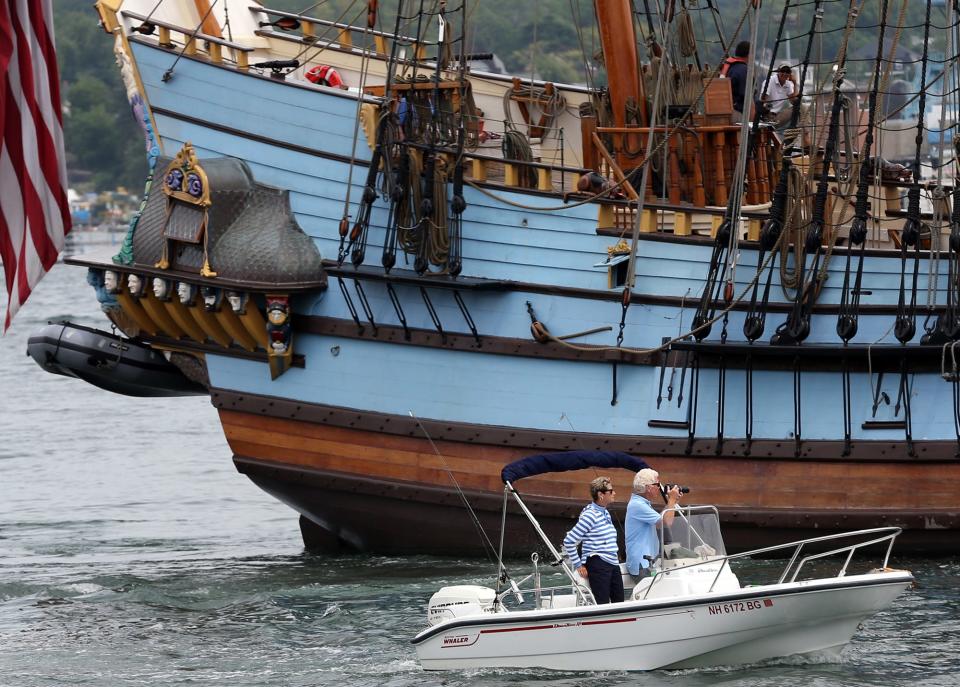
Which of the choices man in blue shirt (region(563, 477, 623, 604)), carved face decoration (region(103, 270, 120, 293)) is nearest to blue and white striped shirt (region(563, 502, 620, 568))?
man in blue shirt (region(563, 477, 623, 604))

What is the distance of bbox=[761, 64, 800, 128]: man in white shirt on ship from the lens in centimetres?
1437

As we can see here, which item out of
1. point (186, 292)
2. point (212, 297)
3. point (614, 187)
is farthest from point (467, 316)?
point (186, 292)

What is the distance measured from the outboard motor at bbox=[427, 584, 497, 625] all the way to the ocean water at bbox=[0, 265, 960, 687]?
1.21ft

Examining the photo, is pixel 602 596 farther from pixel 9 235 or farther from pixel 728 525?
pixel 9 235

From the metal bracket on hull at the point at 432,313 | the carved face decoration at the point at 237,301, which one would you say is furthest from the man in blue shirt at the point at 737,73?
the carved face decoration at the point at 237,301

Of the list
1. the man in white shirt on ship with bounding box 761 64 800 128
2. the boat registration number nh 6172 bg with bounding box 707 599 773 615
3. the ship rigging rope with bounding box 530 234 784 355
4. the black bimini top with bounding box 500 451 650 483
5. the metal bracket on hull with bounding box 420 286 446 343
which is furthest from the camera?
the man in white shirt on ship with bounding box 761 64 800 128

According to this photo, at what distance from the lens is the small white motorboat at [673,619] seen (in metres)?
10.1

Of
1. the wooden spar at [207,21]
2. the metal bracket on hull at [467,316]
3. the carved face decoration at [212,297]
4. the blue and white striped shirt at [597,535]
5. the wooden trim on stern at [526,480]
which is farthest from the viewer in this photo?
the wooden spar at [207,21]

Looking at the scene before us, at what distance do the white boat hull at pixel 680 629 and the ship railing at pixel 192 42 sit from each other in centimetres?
607

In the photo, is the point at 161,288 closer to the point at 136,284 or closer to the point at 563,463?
the point at 136,284

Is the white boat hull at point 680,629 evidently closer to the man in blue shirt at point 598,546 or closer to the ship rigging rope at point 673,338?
the man in blue shirt at point 598,546

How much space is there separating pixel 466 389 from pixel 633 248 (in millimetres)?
1890

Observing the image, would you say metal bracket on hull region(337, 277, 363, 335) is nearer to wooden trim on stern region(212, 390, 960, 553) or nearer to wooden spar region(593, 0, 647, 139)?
wooden trim on stern region(212, 390, 960, 553)

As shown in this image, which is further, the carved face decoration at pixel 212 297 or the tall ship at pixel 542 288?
the carved face decoration at pixel 212 297
